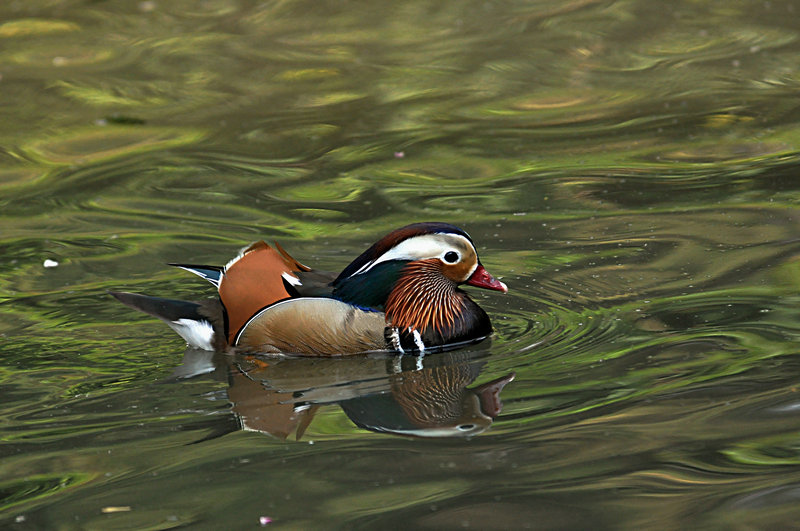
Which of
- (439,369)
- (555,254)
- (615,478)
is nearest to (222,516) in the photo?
(615,478)

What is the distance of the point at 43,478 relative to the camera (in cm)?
533

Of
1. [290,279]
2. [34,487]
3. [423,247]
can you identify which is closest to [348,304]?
[290,279]

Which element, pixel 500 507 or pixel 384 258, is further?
pixel 384 258

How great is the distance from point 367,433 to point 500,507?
1.09 m

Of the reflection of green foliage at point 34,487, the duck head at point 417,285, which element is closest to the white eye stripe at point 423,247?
the duck head at point 417,285

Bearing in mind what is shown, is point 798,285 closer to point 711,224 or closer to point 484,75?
point 711,224

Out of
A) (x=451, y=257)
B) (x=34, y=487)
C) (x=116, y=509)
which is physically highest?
(x=451, y=257)

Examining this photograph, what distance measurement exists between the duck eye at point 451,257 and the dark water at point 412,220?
473mm

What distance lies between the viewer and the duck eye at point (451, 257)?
7133 millimetres

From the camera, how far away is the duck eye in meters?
7.13

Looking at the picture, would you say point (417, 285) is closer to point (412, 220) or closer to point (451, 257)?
point (451, 257)

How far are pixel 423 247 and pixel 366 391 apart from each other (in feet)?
3.56

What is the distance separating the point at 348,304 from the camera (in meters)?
6.95

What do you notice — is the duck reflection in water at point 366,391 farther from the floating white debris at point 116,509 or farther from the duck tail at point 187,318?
the floating white debris at point 116,509
